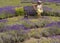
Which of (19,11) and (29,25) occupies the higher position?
(29,25)

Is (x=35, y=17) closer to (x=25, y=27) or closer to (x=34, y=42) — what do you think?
(x=25, y=27)

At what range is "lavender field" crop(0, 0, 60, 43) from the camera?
35.8ft

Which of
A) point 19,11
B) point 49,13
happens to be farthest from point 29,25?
point 19,11

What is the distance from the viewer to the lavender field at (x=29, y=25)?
10.9m

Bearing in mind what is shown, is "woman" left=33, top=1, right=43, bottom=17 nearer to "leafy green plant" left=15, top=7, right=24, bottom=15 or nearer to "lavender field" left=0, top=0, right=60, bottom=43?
"lavender field" left=0, top=0, right=60, bottom=43

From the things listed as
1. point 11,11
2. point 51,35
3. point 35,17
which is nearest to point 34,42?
point 51,35

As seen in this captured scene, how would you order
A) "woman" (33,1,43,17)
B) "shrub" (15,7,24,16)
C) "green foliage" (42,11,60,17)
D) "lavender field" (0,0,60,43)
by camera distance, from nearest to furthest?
"lavender field" (0,0,60,43) < "woman" (33,1,43,17) < "green foliage" (42,11,60,17) < "shrub" (15,7,24,16)

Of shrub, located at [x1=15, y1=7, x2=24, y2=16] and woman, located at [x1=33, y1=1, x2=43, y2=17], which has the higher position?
woman, located at [x1=33, y1=1, x2=43, y2=17]

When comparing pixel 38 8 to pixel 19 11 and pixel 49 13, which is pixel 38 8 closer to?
pixel 49 13

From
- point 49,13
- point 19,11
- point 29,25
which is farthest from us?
point 19,11

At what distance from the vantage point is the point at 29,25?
1373cm

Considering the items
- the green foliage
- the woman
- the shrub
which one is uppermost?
the woman

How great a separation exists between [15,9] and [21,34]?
6823 millimetres

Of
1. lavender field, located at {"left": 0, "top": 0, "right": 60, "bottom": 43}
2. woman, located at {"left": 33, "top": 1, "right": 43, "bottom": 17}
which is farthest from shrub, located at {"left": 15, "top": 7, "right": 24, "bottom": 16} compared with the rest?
woman, located at {"left": 33, "top": 1, "right": 43, "bottom": 17}
